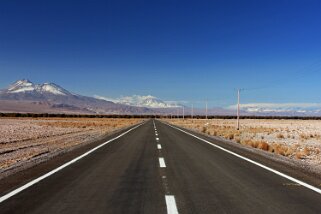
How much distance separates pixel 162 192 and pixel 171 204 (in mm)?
1229

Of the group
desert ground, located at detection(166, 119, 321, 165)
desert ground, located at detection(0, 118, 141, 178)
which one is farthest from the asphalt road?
desert ground, located at detection(166, 119, 321, 165)

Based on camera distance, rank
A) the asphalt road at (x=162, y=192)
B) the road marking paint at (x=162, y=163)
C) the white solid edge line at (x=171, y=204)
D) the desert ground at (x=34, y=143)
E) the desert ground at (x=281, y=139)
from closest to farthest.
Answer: the white solid edge line at (x=171, y=204) → the asphalt road at (x=162, y=192) → the road marking paint at (x=162, y=163) → the desert ground at (x=34, y=143) → the desert ground at (x=281, y=139)

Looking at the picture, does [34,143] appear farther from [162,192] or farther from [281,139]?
[162,192]

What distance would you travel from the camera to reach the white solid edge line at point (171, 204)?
283 inches

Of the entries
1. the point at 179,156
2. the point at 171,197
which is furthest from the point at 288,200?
the point at 179,156

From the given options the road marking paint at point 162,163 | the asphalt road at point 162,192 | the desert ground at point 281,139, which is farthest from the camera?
the desert ground at point 281,139

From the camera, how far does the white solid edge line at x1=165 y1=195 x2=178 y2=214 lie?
7.18 metres

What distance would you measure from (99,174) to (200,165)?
3.74 m

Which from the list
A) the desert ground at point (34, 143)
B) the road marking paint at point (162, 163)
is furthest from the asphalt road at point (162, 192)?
the desert ground at point (34, 143)

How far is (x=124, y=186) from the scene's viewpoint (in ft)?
31.6

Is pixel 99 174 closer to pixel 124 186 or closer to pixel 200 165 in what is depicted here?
pixel 124 186

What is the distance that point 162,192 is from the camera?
8.95 meters

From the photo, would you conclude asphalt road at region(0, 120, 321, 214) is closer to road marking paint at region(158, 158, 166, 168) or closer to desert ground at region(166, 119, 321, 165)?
road marking paint at region(158, 158, 166, 168)

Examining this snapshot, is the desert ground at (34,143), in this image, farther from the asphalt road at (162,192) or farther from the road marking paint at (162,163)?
the road marking paint at (162,163)
